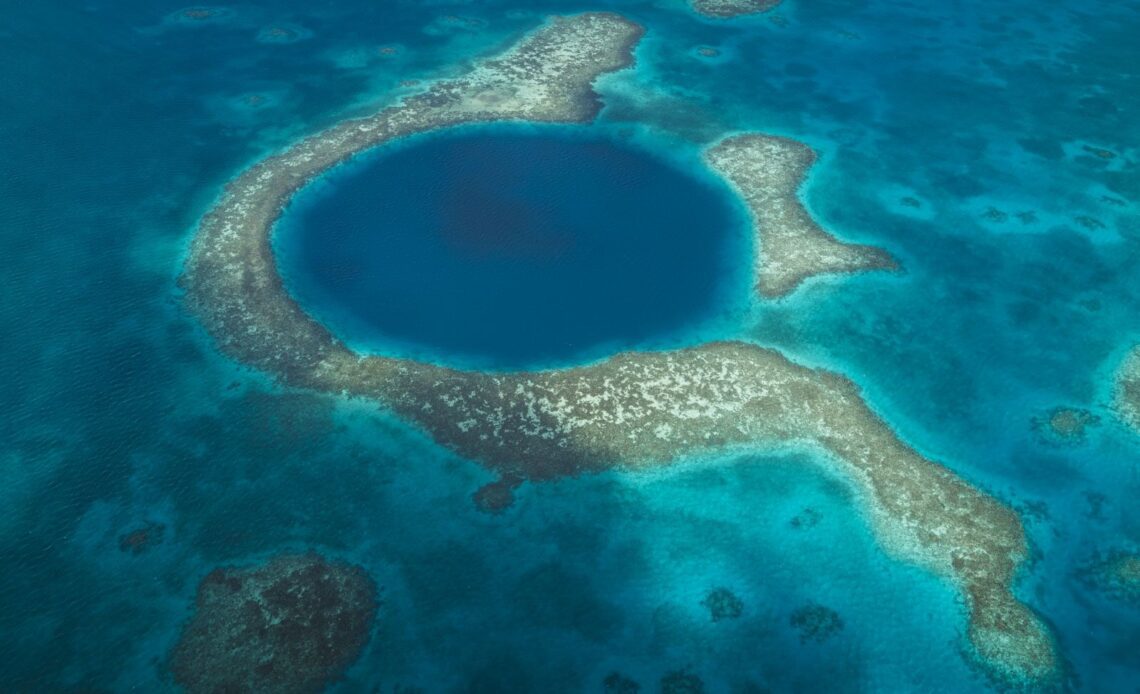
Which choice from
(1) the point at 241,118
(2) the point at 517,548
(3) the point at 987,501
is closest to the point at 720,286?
(3) the point at 987,501

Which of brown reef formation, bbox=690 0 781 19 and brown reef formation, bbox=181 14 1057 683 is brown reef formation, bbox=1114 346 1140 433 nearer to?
brown reef formation, bbox=181 14 1057 683

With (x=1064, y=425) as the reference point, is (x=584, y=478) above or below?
below

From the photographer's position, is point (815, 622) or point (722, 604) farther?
point (722, 604)

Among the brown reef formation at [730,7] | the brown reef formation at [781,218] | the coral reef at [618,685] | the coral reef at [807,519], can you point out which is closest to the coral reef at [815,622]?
the coral reef at [807,519]

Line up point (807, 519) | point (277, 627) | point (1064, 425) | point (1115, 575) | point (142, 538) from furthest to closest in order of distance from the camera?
point (1064, 425), point (807, 519), point (1115, 575), point (142, 538), point (277, 627)

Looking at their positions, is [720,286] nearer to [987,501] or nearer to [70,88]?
[987,501]

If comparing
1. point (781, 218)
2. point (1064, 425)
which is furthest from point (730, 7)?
point (1064, 425)

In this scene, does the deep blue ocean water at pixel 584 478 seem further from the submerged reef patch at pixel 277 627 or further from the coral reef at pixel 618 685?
the submerged reef patch at pixel 277 627

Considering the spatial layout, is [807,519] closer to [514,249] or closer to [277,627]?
[277,627]
